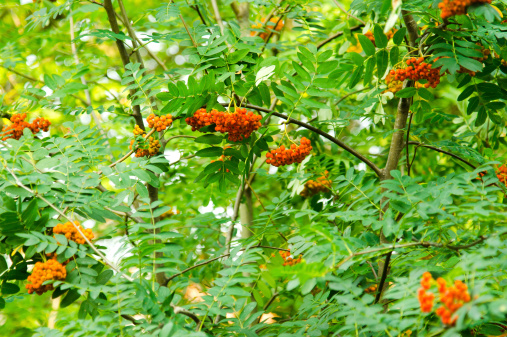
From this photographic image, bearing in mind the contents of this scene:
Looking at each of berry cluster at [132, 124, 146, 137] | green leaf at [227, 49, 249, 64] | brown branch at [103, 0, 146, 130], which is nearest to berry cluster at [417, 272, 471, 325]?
green leaf at [227, 49, 249, 64]

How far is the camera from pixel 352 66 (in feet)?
6.72

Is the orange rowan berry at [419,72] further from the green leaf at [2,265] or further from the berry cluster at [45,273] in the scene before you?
the green leaf at [2,265]

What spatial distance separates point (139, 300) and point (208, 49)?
46.8 inches

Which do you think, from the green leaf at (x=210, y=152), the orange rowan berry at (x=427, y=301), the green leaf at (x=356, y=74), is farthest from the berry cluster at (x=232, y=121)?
the orange rowan berry at (x=427, y=301)

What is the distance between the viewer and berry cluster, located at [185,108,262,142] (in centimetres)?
189

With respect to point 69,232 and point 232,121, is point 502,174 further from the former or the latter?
point 69,232

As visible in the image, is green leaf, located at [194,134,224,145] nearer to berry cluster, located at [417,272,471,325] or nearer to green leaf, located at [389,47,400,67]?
green leaf, located at [389,47,400,67]

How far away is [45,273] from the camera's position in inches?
62.3

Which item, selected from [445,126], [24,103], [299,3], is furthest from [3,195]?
[445,126]

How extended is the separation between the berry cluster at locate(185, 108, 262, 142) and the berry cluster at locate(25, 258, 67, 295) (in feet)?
2.72

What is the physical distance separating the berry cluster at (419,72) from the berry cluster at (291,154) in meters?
0.54

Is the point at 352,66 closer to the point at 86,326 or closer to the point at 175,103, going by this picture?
the point at 175,103

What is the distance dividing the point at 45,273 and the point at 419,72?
5.61 ft

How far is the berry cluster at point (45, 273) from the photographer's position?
5.18 ft
